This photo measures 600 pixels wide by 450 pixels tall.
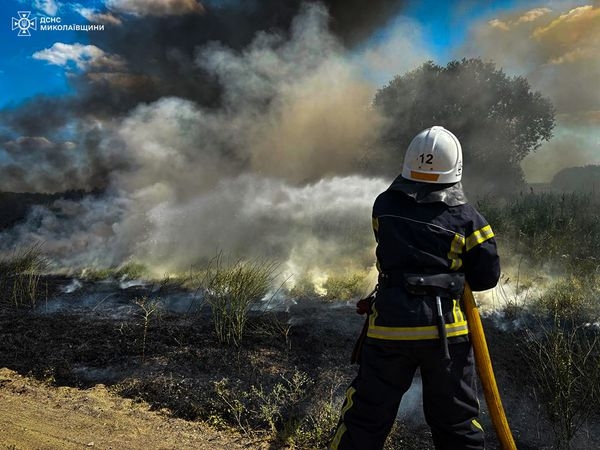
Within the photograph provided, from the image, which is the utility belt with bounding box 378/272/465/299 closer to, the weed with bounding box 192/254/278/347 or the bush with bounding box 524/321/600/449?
the bush with bounding box 524/321/600/449

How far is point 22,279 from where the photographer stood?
671 centimetres

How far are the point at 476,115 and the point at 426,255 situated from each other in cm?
1458

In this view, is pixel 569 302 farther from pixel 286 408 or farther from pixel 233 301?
pixel 233 301

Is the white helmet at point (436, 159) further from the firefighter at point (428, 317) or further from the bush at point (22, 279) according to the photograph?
the bush at point (22, 279)

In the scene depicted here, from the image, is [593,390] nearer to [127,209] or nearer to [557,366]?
[557,366]

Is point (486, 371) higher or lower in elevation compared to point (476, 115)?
lower

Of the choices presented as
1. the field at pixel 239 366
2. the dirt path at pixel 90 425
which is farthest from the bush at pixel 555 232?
the dirt path at pixel 90 425

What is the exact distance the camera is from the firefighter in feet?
8.08

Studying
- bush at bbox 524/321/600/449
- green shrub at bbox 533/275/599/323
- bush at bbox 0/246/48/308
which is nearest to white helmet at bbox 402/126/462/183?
bush at bbox 524/321/600/449

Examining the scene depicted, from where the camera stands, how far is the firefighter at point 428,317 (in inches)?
97.0

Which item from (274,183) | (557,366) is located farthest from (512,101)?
(557,366)

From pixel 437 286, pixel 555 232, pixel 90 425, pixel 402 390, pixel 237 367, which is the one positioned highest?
pixel 555 232

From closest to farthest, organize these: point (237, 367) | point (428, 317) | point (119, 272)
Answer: point (428, 317) → point (237, 367) → point (119, 272)

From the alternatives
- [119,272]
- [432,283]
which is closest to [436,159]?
[432,283]
